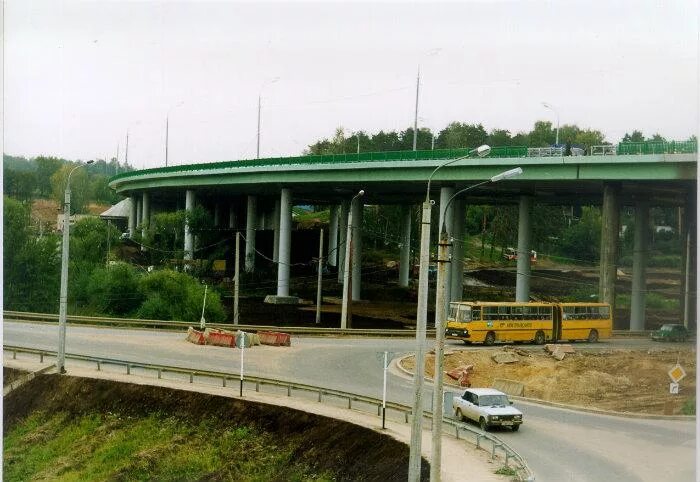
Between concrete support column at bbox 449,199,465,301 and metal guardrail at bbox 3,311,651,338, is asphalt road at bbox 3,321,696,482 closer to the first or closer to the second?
metal guardrail at bbox 3,311,651,338

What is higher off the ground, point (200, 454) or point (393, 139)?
point (393, 139)

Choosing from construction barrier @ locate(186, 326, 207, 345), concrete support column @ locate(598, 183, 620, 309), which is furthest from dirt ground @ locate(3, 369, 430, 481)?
concrete support column @ locate(598, 183, 620, 309)

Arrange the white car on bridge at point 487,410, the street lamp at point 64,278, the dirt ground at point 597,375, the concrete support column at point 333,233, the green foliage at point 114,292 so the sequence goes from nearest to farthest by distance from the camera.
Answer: the white car on bridge at point 487,410
the dirt ground at point 597,375
the street lamp at point 64,278
the green foliage at point 114,292
the concrete support column at point 333,233

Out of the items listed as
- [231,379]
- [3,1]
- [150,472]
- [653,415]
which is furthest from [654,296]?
[3,1]

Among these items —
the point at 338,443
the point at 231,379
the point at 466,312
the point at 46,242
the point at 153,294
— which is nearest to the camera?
the point at 338,443

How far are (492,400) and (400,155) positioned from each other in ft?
86.3

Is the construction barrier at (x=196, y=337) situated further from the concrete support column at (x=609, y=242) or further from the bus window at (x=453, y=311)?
the concrete support column at (x=609, y=242)

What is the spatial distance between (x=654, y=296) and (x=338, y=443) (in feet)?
122

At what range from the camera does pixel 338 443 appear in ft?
67.6

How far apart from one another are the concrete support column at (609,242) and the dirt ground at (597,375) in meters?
7.44

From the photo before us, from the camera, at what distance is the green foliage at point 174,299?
139ft

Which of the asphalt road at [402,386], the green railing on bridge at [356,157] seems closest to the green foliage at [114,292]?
the asphalt road at [402,386]

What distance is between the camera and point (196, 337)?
111ft

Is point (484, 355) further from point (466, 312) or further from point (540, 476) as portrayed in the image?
point (540, 476)
